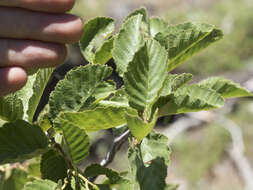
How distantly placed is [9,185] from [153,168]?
17.7 inches

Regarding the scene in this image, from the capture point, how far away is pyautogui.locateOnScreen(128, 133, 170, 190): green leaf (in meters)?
0.65

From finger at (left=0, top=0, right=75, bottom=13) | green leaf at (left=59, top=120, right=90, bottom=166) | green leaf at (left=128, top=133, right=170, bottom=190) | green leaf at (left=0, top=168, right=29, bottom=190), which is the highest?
finger at (left=0, top=0, right=75, bottom=13)

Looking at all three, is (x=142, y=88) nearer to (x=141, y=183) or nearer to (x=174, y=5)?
(x=141, y=183)

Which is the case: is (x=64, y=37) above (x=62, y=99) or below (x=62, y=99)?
above

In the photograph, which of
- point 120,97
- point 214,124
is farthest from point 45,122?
point 214,124

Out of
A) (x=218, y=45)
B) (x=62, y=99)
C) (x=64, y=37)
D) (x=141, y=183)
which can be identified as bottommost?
(x=218, y=45)

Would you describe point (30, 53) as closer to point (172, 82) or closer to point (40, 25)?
point (40, 25)

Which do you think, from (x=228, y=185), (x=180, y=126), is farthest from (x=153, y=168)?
(x=180, y=126)

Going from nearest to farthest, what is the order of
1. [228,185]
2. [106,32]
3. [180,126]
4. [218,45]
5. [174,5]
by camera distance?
[106,32] < [228,185] < [180,126] < [218,45] < [174,5]

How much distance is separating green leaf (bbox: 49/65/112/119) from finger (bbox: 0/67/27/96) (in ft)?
0.23

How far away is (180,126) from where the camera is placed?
455 cm

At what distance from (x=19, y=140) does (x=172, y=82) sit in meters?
0.33

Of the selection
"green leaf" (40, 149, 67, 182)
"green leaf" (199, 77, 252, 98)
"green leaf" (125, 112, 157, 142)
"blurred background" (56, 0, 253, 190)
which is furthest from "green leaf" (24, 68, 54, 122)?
"blurred background" (56, 0, 253, 190)

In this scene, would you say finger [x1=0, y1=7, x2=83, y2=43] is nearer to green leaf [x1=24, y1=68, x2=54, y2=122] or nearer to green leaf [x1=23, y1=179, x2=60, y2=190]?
green leaf [x1=24, y1=68, x2=54, y2=122]
